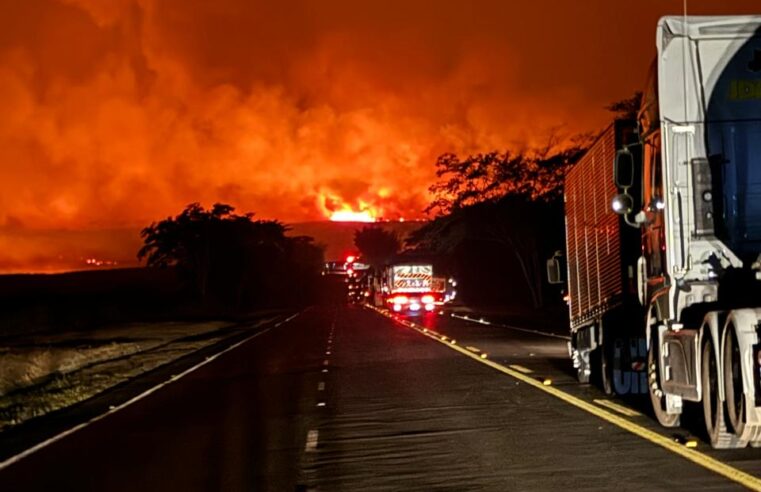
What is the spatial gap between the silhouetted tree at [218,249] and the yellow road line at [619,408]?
96216 millimetres

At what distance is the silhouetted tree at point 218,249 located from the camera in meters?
115

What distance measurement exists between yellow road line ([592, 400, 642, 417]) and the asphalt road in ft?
0.91

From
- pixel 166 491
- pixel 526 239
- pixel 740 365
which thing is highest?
pixel 526 239

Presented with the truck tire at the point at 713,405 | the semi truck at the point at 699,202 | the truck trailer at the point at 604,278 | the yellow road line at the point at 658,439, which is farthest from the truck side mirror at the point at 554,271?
the truck tire at the point at 713,405

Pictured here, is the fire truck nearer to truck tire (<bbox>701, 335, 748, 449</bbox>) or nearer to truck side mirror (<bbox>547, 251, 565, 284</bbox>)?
truck side mirror (<bbox>547, 251, 565, 284</bbox>)

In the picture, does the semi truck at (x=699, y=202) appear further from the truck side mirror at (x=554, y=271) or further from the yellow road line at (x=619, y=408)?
the truck side mirror at (x=554, y=271)

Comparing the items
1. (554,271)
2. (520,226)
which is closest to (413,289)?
(520,226)

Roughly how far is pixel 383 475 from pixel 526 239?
69033 mm

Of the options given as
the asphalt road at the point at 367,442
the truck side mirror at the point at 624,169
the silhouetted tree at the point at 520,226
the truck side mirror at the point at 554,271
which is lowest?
the asphalt road at the point at 367,442

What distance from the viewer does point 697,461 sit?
12406 millimetres

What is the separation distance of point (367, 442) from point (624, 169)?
4321 mm

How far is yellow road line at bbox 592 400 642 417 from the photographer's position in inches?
665

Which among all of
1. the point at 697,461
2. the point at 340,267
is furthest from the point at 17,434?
the point at 340,267

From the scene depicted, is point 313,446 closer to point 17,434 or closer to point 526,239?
point 17,434
